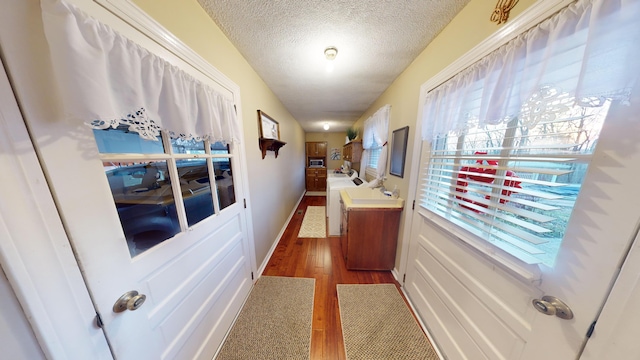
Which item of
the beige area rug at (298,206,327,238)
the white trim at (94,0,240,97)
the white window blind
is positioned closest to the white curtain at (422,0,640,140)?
the white window blind

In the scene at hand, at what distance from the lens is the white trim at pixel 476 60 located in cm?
69

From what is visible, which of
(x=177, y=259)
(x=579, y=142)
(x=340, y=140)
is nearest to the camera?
(x=579, y=142)

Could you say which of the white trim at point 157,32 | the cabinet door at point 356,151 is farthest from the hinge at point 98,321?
the cabinet door at point 356,151

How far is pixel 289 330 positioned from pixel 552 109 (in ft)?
6.67

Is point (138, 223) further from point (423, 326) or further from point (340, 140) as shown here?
point (340, 140)

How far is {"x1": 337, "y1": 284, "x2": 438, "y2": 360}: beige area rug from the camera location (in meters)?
1.23

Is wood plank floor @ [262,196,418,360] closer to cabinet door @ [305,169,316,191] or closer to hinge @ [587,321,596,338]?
hinge @ [587,321,596,338]

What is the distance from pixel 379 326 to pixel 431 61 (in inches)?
87.8

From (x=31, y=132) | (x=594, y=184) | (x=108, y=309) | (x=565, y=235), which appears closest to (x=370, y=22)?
(x=594, y=184)

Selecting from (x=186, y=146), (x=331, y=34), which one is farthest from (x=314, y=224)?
(x=331, y=34)

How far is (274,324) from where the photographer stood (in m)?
1.42

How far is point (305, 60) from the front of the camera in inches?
63.0

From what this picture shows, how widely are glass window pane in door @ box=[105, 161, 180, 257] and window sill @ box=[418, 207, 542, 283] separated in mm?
1695

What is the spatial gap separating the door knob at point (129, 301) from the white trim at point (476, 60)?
A: 1627 mm
